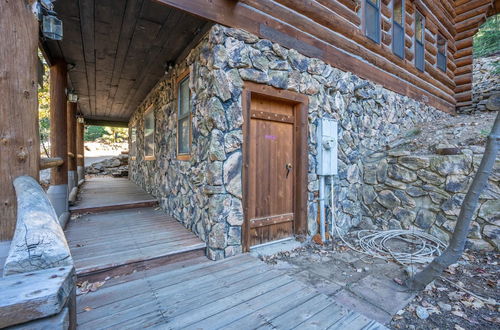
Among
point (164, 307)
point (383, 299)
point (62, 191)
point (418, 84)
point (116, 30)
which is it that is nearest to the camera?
point (164, 307)

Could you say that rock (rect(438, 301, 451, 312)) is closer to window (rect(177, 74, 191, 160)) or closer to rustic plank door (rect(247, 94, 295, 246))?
rustic plank door (rect(247, 94, 295, 246))

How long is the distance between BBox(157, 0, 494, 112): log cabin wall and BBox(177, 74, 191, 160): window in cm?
126

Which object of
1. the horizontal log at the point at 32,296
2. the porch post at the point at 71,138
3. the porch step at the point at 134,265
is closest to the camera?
the horizontal log at the point at 32,296

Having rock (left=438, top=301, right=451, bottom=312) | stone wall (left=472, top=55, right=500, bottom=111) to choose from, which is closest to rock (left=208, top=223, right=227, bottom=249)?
rock (left=438, top=301, right=451, bottom=312)

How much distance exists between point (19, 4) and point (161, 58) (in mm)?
2209

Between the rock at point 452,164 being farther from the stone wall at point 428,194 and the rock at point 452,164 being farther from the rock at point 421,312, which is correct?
the rock at point 421,312

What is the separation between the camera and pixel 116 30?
304 centimetres

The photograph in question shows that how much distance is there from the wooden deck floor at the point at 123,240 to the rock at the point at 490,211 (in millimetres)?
3971

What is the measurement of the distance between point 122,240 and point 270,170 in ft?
7.10

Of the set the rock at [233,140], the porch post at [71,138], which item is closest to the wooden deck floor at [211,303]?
the rock at [233,140]

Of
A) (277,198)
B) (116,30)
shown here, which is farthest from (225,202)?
(116,30)

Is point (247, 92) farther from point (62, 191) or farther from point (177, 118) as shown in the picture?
point (62, 191)

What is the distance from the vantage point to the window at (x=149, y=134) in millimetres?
5543

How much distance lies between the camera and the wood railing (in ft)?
2.28
